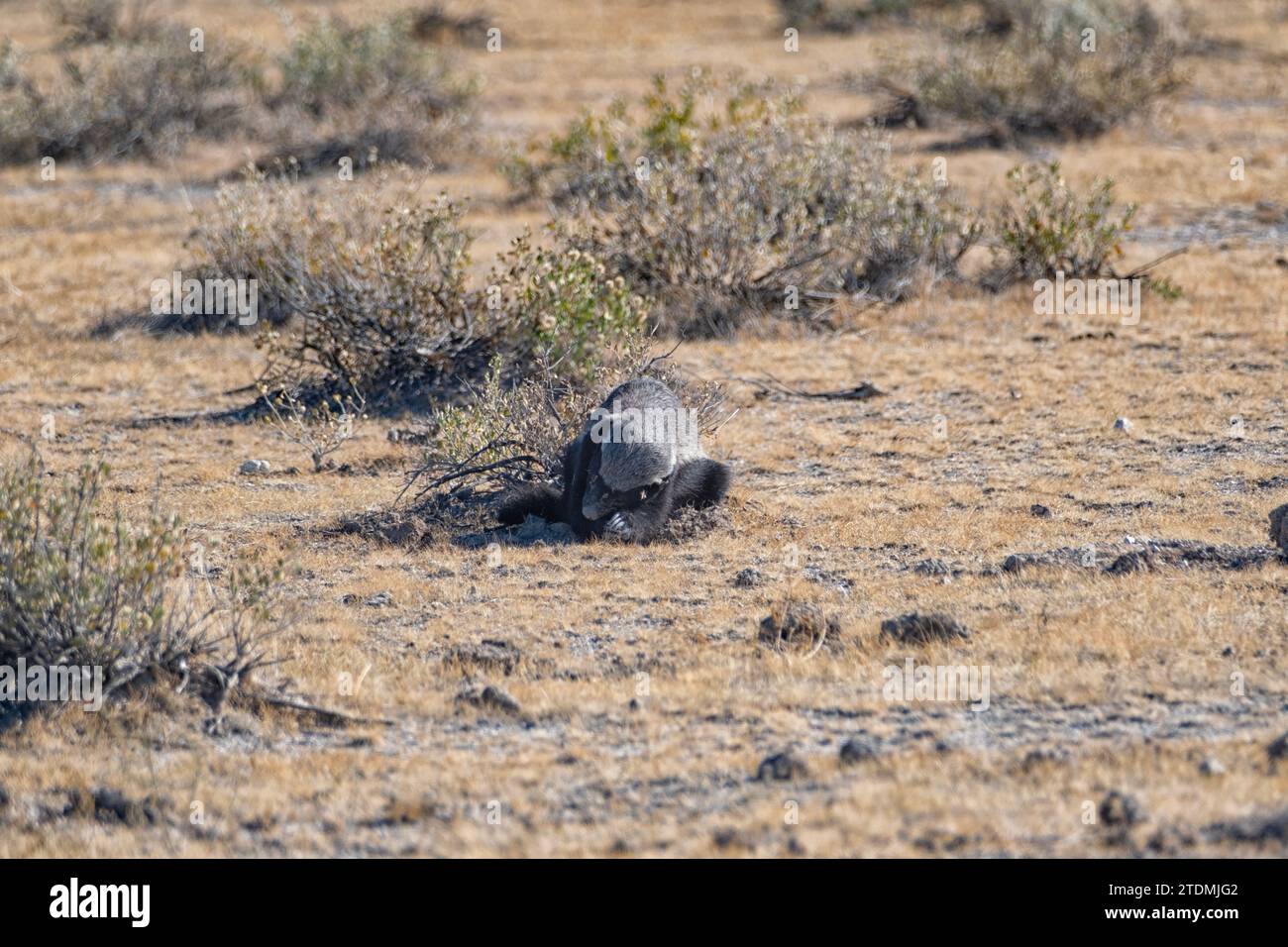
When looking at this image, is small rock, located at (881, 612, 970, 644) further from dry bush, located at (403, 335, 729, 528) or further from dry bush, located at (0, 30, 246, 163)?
dry bush, located at (0, 30, 246, 163)

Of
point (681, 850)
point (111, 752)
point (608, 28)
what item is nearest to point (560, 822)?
point (681, 850)

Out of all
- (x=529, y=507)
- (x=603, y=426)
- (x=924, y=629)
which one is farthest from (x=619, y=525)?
(x=924, y=629)

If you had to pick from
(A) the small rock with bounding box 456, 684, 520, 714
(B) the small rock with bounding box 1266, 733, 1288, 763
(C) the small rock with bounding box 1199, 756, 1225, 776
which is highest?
(B) the small rock with bounding box 1266, 733, 1288, 763

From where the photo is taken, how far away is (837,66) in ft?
86.1

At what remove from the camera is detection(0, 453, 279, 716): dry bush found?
657 cm

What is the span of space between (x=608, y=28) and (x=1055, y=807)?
26416 millimetres

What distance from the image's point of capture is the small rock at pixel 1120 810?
17.5 feet

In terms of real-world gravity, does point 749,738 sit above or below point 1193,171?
below

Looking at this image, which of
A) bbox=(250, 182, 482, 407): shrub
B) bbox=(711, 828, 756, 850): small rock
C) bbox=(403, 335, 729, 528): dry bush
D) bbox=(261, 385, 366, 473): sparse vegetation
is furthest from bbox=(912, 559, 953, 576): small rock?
bbox=(250, 182, 482, 407): shrub

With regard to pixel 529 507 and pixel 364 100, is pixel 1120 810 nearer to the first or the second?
pixel 529 507

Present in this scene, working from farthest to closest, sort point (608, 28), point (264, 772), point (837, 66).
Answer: point (608, 28) → point (837, 66) → point (264, 772)

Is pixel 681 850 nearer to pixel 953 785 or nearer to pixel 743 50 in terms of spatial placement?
pixel 953 785

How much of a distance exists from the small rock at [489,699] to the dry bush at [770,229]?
6.82 metres

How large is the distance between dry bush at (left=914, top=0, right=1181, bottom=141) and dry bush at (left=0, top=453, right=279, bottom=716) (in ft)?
52.8
